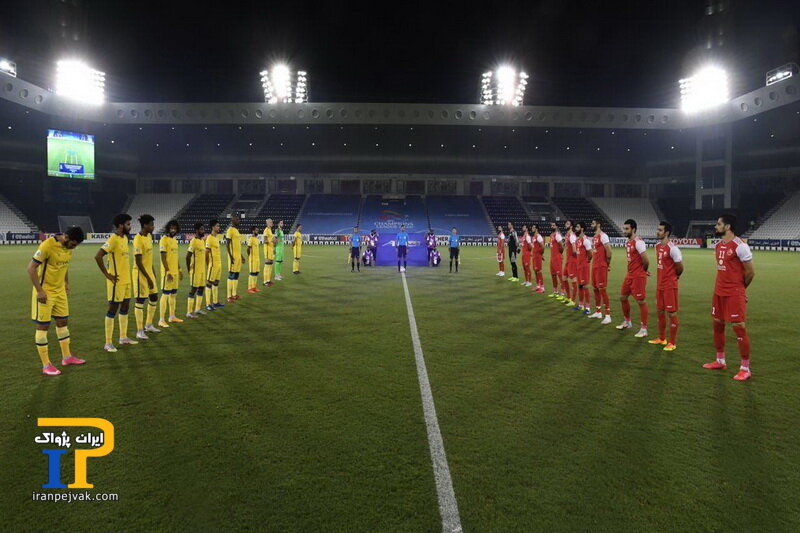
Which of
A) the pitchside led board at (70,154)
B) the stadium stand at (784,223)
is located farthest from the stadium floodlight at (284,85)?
the stadium stand at (784,223)

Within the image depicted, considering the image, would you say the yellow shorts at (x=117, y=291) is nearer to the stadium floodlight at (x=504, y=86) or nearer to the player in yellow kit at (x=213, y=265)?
the player in yellow kit at (x=213, y=265)

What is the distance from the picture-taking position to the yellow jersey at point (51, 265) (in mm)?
6000

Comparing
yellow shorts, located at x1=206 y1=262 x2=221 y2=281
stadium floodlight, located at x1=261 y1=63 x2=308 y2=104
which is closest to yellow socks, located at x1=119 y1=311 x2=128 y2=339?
yellow shorts, located at x1=206 y1=262 x2=221 y2=281

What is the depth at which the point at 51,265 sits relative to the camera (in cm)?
607

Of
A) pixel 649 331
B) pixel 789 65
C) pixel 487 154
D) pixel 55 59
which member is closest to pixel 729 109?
pixel 789 65

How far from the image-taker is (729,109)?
40.8 metres

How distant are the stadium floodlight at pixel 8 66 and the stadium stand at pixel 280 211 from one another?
902 inches

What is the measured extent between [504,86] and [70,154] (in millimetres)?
41281

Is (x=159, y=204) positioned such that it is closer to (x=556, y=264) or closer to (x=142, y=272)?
(x=142, y=272)

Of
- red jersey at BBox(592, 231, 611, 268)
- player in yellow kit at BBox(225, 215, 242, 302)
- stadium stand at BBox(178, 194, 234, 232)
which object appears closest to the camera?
red jersey at BBox(592, 231, 611, 268)

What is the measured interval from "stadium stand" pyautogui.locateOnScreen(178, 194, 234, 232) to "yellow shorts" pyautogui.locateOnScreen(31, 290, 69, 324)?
48.1 meters

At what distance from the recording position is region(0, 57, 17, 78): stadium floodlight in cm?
3431

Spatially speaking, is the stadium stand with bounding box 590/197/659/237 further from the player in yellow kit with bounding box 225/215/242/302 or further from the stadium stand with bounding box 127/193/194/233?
the stadium stand with bounding box 127/193/194/233

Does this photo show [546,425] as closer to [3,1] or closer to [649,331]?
[649,331]
